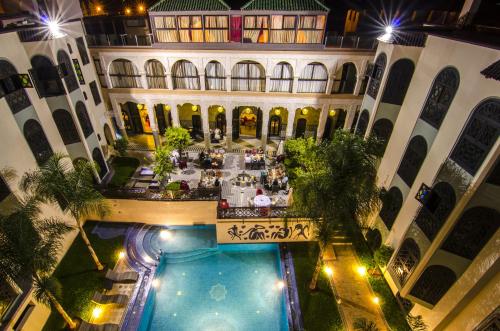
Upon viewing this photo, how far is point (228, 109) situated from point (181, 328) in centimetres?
1693

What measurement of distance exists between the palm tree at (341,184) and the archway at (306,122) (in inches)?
613

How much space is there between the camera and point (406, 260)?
12336 mm

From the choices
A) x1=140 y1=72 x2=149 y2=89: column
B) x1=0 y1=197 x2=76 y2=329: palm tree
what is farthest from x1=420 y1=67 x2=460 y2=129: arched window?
x1=140 y1=72 x2=149 y2=89: column

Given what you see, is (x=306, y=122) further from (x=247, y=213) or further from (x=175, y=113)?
(x=247, y=213)

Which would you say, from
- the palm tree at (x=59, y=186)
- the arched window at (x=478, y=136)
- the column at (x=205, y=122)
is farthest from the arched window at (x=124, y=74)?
the arched window at (x=478, y=136)

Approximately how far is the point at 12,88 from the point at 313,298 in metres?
18.2

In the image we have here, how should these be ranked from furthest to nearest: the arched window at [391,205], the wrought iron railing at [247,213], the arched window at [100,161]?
the arched window at [100,161]
the wrought iron railing at [247,213]
the arched window at [391,205]

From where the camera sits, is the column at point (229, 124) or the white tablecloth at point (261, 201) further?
the column at point (229, 124)

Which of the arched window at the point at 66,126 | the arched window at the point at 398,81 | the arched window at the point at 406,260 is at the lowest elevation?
the arched window at the point at 406,260

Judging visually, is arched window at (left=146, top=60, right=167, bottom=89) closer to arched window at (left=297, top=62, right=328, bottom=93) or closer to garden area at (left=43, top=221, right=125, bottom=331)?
arched window at (left=297, top=62, right=328, bottom=93)

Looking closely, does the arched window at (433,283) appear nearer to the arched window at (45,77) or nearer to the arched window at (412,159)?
the arched window at (412,159)

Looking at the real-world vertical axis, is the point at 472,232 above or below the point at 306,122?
below

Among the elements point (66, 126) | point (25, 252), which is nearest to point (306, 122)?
point (66, 126)

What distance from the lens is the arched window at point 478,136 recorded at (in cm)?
848
